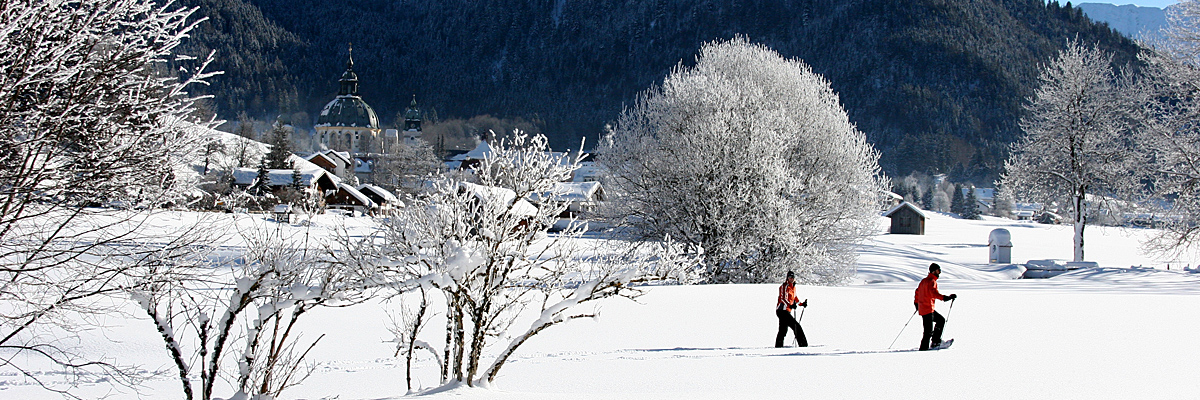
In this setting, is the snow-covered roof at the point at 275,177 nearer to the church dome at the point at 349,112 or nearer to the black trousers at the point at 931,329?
the black trousers at the point at 931,329

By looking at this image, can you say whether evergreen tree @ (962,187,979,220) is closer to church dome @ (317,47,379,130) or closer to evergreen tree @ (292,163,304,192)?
evergreen tree @ (292,163,304,192)

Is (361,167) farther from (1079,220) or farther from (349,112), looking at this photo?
(1079,220)

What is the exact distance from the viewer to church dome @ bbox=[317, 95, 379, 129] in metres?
165

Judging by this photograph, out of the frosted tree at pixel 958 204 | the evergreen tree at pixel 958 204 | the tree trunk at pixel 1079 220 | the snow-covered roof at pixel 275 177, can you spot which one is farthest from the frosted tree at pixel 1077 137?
the evergreen tree at pixel 958 204

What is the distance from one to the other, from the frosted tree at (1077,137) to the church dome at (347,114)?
151106 millimetres

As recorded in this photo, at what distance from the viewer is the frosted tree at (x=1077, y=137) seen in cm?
2731

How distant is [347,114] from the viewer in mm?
165000

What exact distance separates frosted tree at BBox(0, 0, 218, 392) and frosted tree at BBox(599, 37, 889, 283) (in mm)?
13746

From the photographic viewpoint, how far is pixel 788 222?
19297 mm

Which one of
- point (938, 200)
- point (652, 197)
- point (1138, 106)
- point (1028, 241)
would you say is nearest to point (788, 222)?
point (652, 197)

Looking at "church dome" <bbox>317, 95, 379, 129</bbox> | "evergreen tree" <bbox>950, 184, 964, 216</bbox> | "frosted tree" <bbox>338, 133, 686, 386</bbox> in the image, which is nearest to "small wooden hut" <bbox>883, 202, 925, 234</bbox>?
"evergreen tree" <bbox>950, 184, 964, 216</bbox>

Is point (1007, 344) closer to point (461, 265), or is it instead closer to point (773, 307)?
point (773, 307)

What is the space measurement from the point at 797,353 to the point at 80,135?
8.30 m

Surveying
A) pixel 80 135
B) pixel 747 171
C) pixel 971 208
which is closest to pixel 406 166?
pixel 747 171
